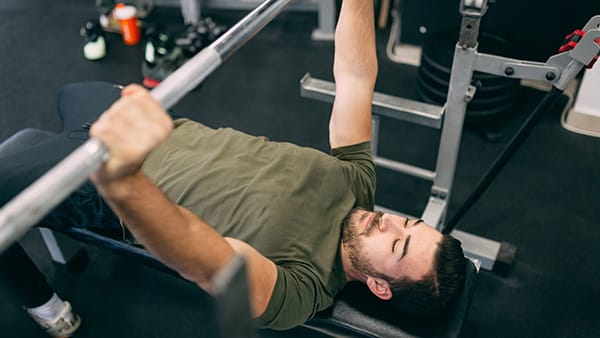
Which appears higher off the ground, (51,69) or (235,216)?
(235,216)

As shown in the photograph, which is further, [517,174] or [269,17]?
[517,174]

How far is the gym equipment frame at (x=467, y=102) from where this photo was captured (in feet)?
4.96

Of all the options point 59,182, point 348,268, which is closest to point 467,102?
point 348,268

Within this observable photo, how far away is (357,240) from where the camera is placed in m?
1.55

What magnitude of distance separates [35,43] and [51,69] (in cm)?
43

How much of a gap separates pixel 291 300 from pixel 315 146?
1.56 metres

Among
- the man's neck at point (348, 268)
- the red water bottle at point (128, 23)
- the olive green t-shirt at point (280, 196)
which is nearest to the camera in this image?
the olive green t-shirt at point (280, 196)

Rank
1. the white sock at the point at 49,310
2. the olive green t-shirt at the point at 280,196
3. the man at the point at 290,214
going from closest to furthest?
the man at the point at 290,214
the olive green t-shirt at the point at 280,196
the white sock at the point at 49,310

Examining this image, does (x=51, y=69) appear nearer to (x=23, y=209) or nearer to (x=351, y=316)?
(x=351, y=316)

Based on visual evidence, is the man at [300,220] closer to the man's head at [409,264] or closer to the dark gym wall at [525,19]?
the man's head at [409,264]

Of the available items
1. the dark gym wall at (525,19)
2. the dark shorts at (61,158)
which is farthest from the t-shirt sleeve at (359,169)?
the dark gym wall at (525,19)

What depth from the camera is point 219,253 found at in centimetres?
114

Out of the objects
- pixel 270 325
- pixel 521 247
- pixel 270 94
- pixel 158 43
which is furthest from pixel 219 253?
pixel 158 43

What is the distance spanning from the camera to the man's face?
1509mm
